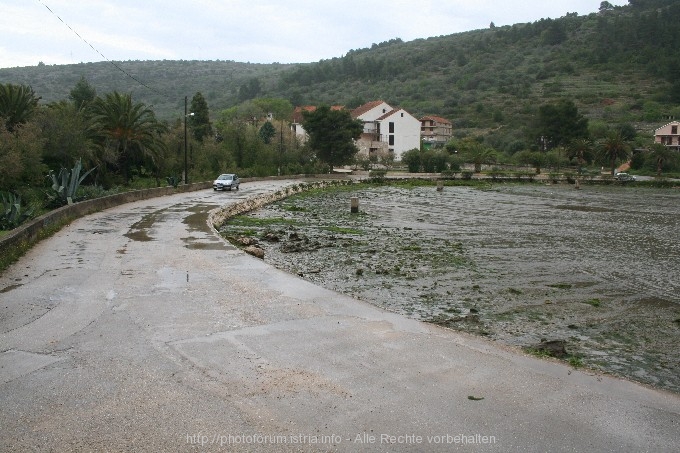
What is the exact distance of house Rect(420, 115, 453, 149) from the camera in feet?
443

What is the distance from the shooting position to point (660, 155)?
90.5 m

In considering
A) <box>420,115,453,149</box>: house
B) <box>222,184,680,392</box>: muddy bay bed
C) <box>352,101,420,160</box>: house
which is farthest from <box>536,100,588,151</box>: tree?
<box>222,184,680,392</box>: muddy bay bed

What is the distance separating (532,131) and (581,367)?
11383 cm

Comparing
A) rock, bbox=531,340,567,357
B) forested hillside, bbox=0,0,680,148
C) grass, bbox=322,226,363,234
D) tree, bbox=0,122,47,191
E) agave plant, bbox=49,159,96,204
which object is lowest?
grass, bbox=322,226,363,234

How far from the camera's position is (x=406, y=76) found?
196125mm

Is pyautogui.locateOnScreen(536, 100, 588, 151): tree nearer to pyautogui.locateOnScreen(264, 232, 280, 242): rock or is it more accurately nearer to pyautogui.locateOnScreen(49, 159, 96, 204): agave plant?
pyautogui.locateOnScreen(49, 159, 96, 204): agave plant

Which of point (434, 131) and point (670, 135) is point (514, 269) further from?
point (434, 131)

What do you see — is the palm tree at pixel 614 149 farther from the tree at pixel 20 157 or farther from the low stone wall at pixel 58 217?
the tree at pixel 20 157

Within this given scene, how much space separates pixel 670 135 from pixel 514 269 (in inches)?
4265

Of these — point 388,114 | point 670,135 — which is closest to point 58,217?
point 388,114

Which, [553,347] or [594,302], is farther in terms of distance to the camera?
[594,302]

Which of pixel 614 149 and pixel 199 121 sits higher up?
pixel 199 121

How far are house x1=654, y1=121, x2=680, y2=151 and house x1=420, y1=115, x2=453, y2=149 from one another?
41244 millimetres

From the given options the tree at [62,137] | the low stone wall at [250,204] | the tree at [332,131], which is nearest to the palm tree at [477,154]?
the tree at [332,131]
